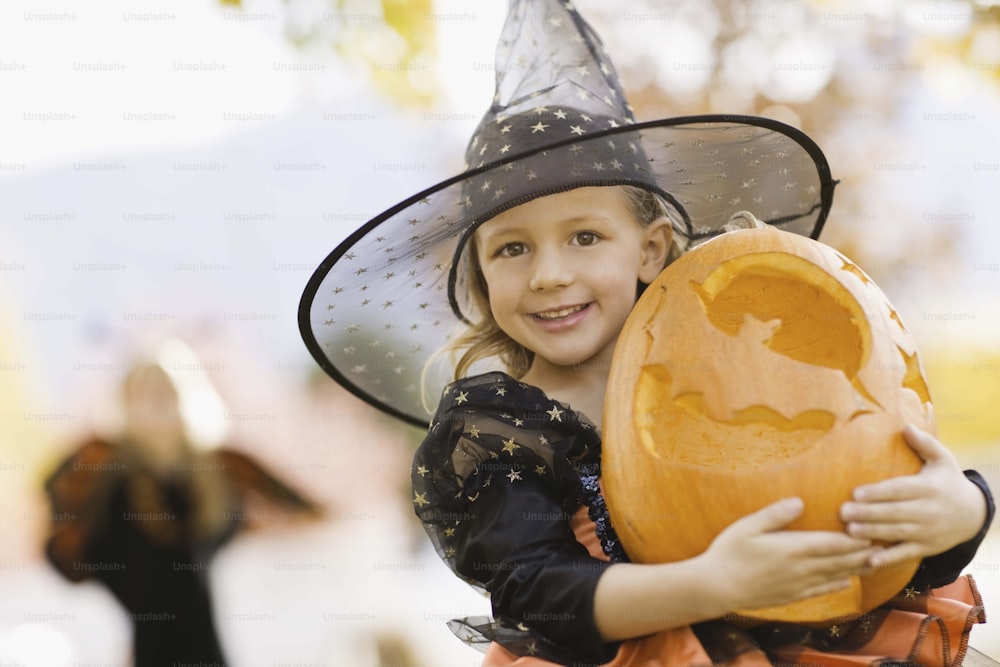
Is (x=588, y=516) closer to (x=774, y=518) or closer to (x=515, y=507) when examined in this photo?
(x=515, y=507)

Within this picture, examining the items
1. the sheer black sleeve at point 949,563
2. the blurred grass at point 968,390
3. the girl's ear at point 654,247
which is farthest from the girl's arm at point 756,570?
the blurred grass at point 968,390

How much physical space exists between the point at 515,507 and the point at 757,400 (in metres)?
0.50

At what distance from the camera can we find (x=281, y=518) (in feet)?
14.4

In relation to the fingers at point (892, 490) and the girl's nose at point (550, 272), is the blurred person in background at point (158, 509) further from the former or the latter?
the fingers at point (892, 490)

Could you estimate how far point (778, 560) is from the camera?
51.6 inches

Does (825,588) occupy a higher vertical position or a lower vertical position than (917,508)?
lower

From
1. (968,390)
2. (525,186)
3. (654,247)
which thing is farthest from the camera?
(968,390)

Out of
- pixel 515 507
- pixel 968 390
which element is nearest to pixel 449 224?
pixel 515 507

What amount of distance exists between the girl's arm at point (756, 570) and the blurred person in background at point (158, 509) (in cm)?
281

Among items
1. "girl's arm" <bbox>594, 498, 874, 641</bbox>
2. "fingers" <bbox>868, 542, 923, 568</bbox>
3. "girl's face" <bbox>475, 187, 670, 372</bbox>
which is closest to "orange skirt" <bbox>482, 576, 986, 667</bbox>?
"girl's arm" <bbox>594, 498, 874, 641</bbox>

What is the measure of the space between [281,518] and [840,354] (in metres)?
3.47

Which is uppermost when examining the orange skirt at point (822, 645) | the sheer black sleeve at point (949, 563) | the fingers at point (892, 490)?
the fingers at point (892, 490)

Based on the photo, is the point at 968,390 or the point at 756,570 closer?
the point at 756,570

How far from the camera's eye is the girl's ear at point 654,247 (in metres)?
2.06
